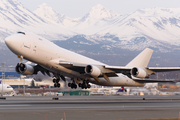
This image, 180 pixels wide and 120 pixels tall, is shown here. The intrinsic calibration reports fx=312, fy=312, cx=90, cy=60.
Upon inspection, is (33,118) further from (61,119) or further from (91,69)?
(91,69)

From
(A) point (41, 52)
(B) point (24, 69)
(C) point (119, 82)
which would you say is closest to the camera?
(A) point (41, 52)

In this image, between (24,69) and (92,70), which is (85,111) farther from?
(24,69)

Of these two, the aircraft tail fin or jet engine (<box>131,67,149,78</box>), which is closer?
jet engine (<box>131,67,149,78</box>)

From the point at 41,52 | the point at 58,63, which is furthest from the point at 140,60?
the point at 41,52

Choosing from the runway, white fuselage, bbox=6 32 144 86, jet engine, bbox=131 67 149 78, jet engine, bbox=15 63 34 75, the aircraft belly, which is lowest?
the runway

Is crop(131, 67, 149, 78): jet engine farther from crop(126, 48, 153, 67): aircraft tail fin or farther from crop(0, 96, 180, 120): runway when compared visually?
crop(126, 48, 153, 67): aircraft tail fin

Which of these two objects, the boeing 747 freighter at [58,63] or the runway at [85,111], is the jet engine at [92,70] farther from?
the runway at [85,111]

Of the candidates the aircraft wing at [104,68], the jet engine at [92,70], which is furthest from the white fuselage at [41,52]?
the jet engine at [92,70]

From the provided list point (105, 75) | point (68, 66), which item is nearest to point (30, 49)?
point (68, 66)

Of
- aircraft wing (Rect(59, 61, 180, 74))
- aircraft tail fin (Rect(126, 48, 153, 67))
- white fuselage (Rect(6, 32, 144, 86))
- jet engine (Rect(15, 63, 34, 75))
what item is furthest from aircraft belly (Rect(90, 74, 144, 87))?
jet engine (Rect(15, 63, 34, 75))

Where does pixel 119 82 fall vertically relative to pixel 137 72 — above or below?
below

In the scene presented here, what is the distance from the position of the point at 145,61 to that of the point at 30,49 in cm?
2621

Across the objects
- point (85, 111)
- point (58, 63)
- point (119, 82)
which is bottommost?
point (85, 111)

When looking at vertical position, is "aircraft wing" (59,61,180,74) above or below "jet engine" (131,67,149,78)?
above
